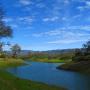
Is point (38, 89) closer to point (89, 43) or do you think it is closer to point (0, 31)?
point (0, 31)

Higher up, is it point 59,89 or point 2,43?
point 2,43

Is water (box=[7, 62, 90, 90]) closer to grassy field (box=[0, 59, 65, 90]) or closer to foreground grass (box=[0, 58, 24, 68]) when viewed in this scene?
grassy field (box=[0, 59, 65, 90])

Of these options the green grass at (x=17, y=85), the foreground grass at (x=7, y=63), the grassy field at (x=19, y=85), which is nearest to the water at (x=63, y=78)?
the grassy field at (x=19, y=85)

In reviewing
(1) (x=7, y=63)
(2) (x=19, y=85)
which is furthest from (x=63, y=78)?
(1) (x=7, y=63)

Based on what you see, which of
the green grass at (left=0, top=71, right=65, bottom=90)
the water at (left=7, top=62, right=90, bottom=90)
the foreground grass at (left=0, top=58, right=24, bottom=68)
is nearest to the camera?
the green grass at (left=0, top=71, right=65, bottom=90)

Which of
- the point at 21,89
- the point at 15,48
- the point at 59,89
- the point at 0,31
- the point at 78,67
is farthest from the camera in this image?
the point at 15,48

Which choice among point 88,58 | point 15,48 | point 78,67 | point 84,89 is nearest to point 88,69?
point 78,67

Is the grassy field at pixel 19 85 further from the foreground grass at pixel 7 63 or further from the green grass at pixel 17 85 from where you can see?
the foreground grass at pixel 7 63

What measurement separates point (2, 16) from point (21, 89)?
111ft

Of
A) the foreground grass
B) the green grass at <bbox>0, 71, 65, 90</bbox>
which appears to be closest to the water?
the green grass at <bbox>0, 71, 65, 90</bbox>

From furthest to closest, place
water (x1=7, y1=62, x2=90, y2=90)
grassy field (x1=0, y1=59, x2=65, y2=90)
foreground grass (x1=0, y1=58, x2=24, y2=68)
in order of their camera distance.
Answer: foreground grass (x1=0, y1=58, x2=24, y2=68) → water (x1=7, y1=62, x2=90, y2=90) → grassy field (x1=0, y1=59, x2=65, y2=90)

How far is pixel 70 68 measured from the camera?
101 meters

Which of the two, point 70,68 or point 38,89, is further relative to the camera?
point 70,68

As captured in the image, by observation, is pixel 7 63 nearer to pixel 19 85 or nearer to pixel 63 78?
pixel 63 78
